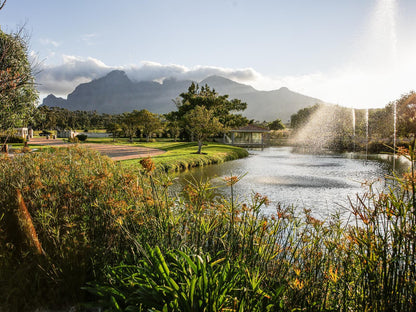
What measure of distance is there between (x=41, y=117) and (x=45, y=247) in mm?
14984

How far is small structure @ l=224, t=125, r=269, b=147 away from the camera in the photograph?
38938 mm

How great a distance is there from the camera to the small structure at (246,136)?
1533 inches

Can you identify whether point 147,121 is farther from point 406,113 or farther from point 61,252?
point 61,252

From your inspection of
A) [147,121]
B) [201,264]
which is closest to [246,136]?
[147,121]

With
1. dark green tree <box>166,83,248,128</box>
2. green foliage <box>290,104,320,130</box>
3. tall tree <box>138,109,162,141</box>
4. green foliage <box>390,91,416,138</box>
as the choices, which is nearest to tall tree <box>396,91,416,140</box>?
green foliage <box>390,91,416,138</box>

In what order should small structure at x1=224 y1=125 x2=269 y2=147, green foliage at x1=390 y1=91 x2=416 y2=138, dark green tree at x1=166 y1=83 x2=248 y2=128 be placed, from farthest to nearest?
small structure at x1=224 y1=125 x2=269 y2=147 → dark green tree at x1=166 y1=83 x2=248 y2=128 → green foliage at x1=390 y1=91 x2=416 y2=138

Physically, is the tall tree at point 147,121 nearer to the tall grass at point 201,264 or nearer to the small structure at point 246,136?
the small structure at point 246,136

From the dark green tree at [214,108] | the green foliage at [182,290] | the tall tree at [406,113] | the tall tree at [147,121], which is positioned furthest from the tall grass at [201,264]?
the tall tree at [147,121]

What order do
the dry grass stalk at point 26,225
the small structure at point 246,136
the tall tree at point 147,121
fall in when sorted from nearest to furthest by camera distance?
the dry grass stalk at point 26,225, the tall tree at point 147,121, the small structure at point 246,136

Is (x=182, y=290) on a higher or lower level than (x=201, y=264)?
lower

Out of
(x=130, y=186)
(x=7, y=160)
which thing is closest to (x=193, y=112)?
(x=7, y=160)

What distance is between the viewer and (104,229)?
279 cm

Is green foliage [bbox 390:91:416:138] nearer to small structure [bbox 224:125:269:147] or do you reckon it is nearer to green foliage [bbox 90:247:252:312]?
small structure [bbox 224:125:269:147]

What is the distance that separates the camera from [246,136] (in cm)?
4062
